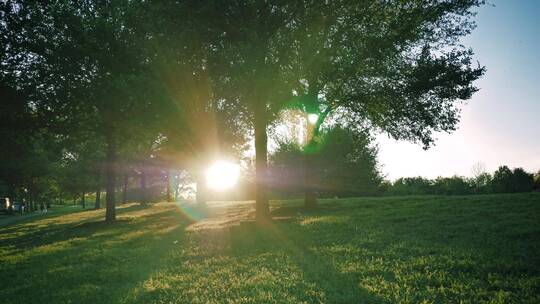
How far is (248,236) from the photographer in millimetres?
15539

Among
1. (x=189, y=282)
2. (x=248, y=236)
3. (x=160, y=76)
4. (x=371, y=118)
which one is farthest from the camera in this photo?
(x=371, y=118)

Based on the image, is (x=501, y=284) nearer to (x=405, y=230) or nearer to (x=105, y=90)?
(x=405, y=230)

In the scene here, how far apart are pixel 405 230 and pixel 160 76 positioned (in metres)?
12.6

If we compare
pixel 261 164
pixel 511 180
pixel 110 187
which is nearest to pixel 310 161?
pixel 261 164

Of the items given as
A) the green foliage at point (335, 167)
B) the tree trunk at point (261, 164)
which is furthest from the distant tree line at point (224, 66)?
the green foliage at point (335, 167)

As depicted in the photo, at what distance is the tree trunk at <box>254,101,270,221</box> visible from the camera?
62.6ft

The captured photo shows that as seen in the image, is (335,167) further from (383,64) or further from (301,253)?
(301,253)

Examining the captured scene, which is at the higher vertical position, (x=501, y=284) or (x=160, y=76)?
(x=160, y=76)

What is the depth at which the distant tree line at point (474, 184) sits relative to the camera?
100 feet

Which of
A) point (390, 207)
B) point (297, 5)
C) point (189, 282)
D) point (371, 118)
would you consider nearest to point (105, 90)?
point (297, 5)

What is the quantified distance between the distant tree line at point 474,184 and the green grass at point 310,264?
1553cm

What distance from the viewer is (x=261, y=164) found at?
63.4 ft

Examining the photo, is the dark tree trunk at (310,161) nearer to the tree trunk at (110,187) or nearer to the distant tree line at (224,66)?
the distant tree line at (224,66)

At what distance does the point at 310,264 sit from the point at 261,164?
9777 mm
